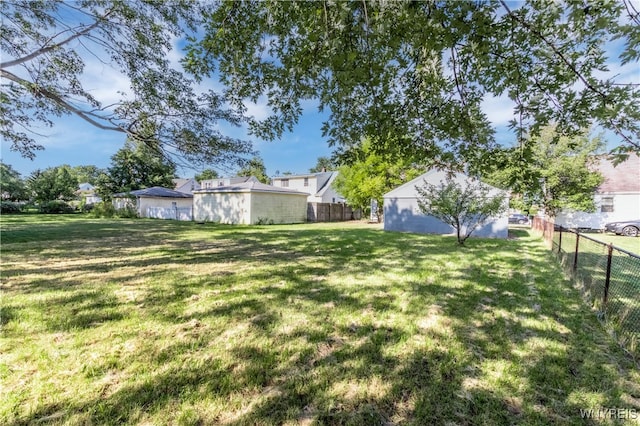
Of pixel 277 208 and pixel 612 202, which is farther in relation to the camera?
pixel 277 208

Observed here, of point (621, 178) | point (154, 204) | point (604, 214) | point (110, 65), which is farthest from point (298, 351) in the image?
point (154, 204)

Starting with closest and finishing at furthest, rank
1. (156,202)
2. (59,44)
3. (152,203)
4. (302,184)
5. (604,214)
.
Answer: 1. (59,44)
2. (604,214)
3. (152,203)
4. (156,202)
5. (302,184)

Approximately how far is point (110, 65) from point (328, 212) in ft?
62.1

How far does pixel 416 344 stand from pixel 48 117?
30.8ft

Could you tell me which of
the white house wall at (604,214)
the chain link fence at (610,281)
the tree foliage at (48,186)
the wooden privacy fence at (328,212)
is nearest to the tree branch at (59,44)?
the chain link fence at (610,281)

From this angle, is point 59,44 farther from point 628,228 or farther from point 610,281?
point 628,228

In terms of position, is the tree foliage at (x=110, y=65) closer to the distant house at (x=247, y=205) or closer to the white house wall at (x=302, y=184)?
the distant house at (x=247, y=205)

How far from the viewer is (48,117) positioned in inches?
274

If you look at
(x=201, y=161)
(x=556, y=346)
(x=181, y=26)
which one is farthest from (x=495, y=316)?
(x=181, y=26)

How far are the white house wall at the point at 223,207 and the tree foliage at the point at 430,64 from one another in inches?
566

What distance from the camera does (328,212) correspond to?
79.8ft

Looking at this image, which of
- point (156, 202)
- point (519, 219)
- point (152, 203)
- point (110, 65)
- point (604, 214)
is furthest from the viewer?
point (156, 202)

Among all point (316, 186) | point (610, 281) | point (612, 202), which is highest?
point (316, 186)

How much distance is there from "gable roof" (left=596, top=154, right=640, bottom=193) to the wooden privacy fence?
16.4 meters
